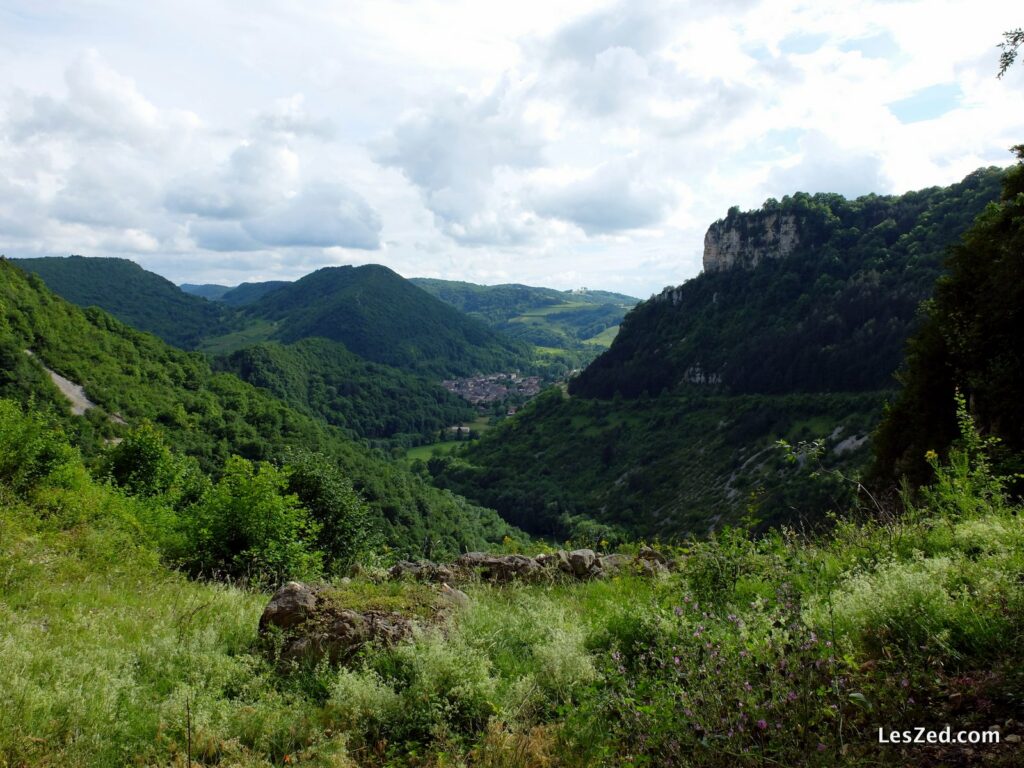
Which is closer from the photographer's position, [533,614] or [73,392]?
[533,614]

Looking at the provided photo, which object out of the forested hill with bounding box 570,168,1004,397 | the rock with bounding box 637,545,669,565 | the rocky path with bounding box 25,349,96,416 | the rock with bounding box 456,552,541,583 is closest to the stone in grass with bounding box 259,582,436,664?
the rock with bounding box 456,552,541,583

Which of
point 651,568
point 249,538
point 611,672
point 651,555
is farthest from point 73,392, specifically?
point 611,672

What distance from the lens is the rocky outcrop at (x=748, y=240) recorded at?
140125 millimetres

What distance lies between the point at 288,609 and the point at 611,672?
3.57 metres

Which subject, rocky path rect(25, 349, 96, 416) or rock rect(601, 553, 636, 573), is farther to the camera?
rocky path rect(25, 349, 96, 416)

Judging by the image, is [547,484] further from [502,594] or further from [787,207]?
[502,594]

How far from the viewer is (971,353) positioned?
514 inches

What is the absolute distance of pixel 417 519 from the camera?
74.2m

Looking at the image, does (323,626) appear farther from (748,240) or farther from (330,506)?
(748,240)

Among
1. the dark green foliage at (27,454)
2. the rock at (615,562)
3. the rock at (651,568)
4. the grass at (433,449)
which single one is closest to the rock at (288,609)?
the rock at (651,568)

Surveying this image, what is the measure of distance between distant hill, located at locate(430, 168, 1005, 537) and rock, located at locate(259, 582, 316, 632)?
61.7m

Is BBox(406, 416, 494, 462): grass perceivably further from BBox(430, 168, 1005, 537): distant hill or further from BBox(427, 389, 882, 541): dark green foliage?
BBox(430, 168, 1005, 537): distant hill

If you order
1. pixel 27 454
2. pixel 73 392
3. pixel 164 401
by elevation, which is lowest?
pixel 164 401

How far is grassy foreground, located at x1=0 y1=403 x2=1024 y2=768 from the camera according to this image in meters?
3.21
